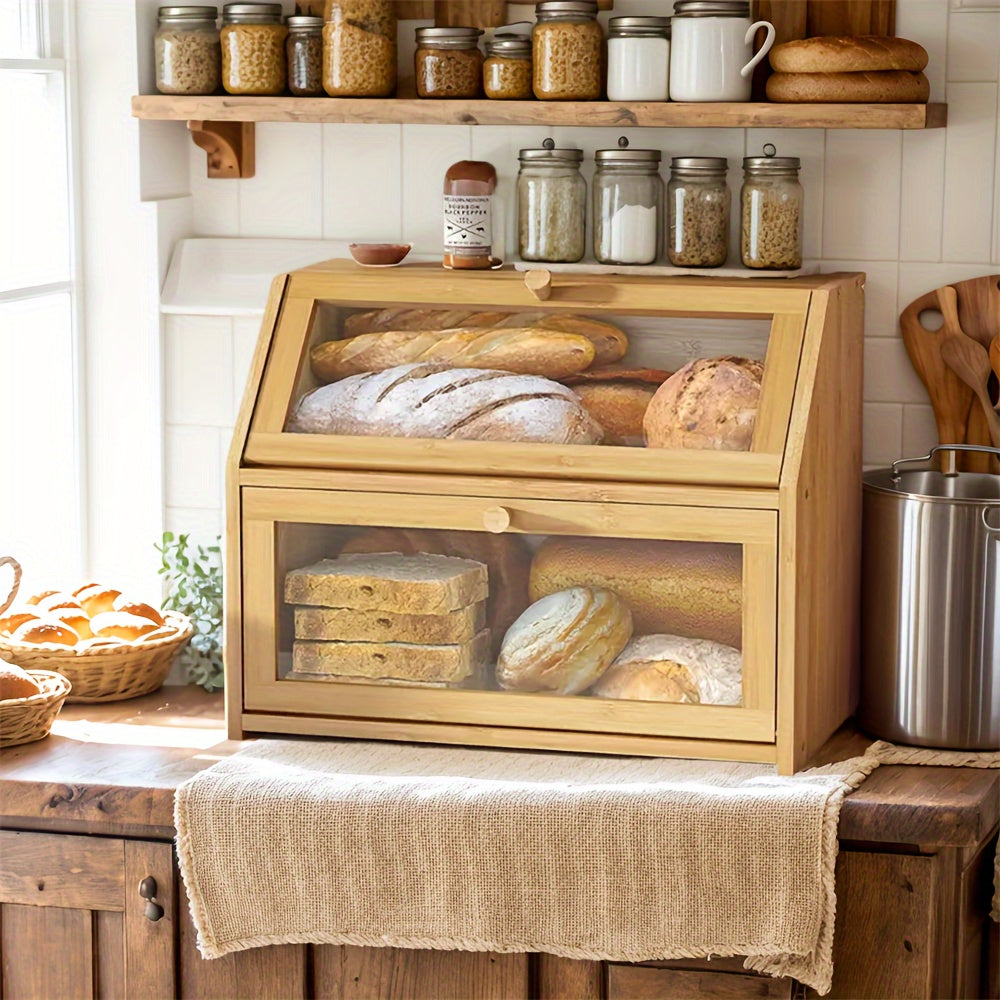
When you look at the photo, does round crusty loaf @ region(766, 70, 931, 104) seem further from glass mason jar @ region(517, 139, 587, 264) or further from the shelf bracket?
the shelf bracket

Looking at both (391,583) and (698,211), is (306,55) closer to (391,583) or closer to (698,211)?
(698,211)

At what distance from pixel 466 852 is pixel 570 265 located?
936 mm

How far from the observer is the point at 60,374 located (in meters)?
2.71

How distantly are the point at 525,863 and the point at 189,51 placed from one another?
1391 millimetres

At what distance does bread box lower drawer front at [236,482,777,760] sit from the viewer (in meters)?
2.13

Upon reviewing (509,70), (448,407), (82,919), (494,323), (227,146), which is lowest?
(82,919)

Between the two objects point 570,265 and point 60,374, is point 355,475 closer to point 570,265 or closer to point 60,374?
point 570,265

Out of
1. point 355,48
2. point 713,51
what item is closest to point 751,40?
point 713,51

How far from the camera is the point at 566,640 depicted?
219cm

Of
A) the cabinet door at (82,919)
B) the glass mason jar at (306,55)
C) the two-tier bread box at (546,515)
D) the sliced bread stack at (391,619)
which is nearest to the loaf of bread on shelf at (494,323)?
the two-tier bread box at (546,515)

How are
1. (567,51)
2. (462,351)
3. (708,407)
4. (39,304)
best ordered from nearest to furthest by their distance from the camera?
1. (708,407)
2. (462,351)
3. (567,51)
4. (39,304)

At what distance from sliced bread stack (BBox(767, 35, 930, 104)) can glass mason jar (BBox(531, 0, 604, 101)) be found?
0.29 m

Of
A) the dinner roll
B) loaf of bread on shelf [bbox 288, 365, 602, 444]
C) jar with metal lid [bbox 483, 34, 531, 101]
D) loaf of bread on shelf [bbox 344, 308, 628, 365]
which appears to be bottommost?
the dinner roll

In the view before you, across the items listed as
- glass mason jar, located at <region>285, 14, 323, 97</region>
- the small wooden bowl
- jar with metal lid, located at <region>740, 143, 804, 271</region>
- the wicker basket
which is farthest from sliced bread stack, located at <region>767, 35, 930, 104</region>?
the wicker basket
